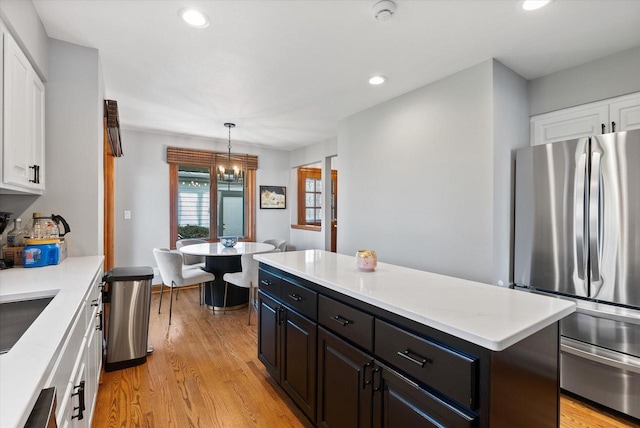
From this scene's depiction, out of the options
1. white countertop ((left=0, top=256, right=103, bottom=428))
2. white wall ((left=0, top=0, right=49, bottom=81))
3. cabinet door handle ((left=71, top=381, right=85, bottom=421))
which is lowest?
cabinet door handle ((left=71, top=381, right=85, bottom=421))

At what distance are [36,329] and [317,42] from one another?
7.44 ft

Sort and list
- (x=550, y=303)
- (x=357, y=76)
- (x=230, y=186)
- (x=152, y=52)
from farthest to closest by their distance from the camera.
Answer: (x=230, y=186) → (x=357, y=76) → (x=152, y=52) → (x=550, y=303)

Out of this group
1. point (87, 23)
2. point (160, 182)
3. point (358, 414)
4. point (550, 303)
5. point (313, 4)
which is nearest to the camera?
point (550, 303)

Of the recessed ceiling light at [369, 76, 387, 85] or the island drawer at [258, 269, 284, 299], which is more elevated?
the recessed ceiling light at [369, 76, 387, 85]

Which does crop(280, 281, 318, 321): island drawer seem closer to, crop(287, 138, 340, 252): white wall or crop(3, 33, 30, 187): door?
crop(3, 33, 30, 187): door

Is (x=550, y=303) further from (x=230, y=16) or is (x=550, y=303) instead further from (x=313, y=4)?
(x=230, y=16)

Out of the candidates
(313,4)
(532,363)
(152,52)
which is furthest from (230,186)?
(532,363)

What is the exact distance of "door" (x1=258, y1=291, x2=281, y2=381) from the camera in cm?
222

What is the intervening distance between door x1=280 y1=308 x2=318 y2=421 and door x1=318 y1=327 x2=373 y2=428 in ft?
0.23

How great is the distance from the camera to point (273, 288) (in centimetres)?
228

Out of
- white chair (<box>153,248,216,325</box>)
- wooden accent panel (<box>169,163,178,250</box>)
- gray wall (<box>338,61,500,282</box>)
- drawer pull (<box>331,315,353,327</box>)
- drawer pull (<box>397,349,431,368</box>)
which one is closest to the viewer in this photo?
drawer pull (<box>397,349,431,368</box>)

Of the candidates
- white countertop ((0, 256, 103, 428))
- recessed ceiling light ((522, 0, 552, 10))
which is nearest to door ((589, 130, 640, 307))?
recessed ceiling light ((522, 0, 552, 10))

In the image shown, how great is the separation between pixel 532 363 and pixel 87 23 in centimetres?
308

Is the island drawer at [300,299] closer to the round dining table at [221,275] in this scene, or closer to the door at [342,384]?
the door at [342,384]
